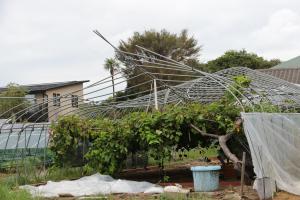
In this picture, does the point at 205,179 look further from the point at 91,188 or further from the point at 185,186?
the point at 91,188

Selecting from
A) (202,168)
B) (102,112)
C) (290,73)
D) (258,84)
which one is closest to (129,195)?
(202,168)

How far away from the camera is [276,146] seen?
8836 mm

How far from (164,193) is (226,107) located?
264cm

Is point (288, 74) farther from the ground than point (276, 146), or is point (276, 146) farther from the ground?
point (288, 74)

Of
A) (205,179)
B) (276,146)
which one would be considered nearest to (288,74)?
(276,146)

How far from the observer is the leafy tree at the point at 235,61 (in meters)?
36.3

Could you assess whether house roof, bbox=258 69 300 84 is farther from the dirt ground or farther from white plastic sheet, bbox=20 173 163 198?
white plastic sheet, bbox=20 173 163 198

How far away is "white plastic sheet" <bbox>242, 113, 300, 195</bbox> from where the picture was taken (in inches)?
328

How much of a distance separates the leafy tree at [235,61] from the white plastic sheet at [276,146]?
26945mm

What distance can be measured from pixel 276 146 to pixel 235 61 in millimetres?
27981

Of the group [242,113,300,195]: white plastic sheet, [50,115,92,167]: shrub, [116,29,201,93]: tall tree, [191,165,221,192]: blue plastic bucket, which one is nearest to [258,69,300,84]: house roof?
[116,29,201,93]: tall tree

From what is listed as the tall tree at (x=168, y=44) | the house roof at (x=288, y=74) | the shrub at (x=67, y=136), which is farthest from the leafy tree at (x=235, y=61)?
the shrub at (x=67, y=136)

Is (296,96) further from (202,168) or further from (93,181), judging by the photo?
(93,181)

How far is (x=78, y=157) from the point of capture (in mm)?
12500
